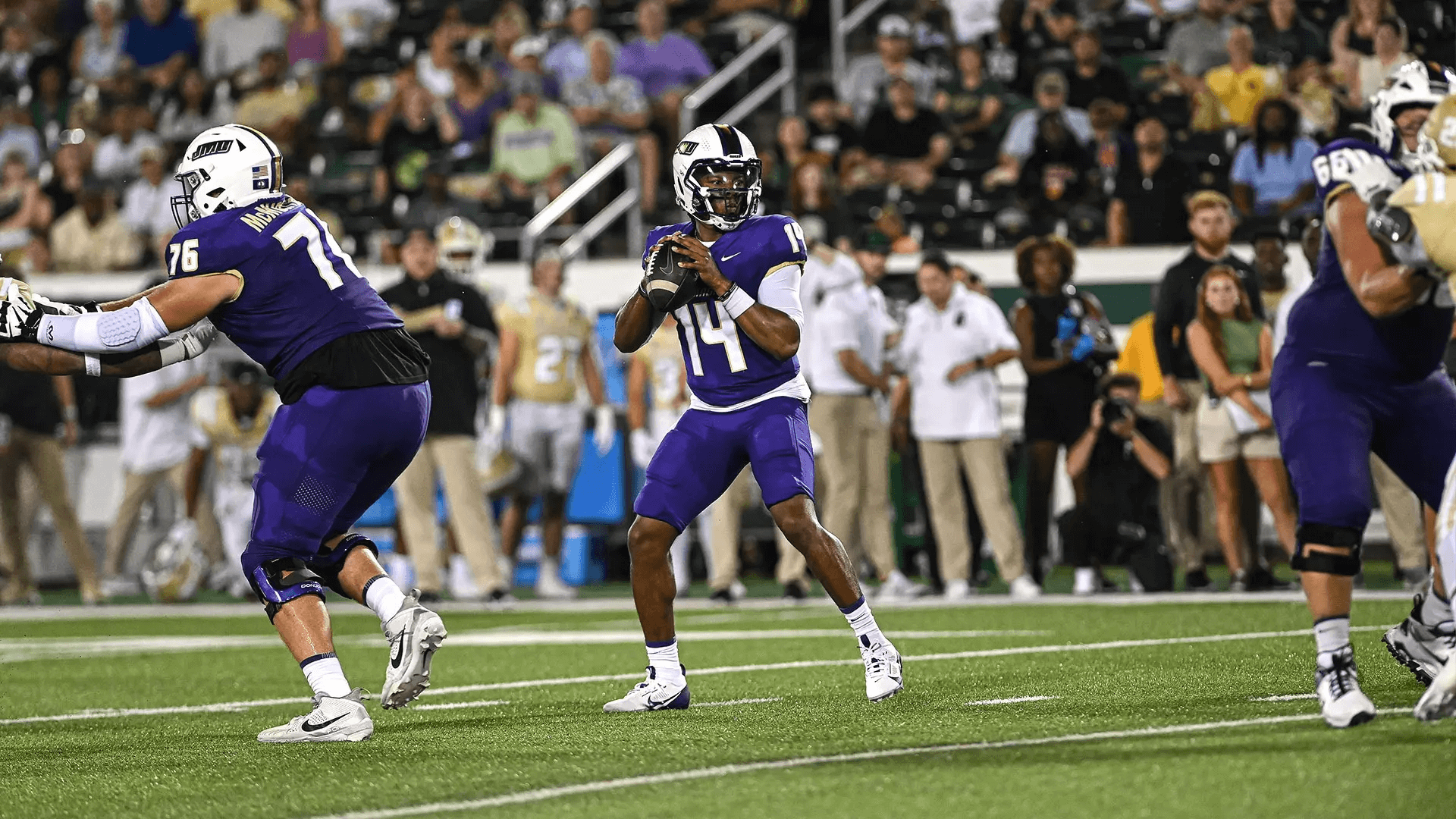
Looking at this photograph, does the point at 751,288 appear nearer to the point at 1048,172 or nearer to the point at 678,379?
the point at 678,379

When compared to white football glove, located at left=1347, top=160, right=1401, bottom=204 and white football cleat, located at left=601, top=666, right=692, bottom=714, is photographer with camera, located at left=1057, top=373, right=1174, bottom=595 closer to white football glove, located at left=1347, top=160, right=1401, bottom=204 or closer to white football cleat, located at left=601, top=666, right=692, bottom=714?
white football cleat, located at left=601, top=666, right=692, bottom=714

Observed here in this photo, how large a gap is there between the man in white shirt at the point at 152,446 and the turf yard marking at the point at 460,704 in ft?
24.8

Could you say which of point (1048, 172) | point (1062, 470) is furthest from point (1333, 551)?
point (1048, 172)

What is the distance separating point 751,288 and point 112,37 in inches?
644

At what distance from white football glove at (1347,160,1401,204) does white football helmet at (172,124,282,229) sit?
3366 millimetres

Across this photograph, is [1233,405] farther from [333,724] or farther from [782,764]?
[782,764]

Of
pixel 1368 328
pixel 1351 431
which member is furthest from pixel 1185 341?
pixel 1351 431

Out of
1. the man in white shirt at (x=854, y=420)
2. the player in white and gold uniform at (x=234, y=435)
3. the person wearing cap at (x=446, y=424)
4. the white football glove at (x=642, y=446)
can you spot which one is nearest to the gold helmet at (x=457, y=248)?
the person wearing cap at (x=446, y=424)

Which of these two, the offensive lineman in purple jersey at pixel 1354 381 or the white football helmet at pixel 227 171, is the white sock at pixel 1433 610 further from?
the white football helmet at pixel 227 171

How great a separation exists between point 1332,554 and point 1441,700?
68 cm

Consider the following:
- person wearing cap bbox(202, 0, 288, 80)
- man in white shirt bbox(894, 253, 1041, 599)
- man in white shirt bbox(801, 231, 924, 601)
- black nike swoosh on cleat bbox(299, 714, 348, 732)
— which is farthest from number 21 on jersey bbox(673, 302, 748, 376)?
person wearing cap bbox(202, 0, 288, 80)

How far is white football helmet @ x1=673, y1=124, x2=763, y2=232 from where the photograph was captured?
6.66m

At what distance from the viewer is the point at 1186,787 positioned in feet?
14.5

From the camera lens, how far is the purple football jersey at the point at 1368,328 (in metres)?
5.49
